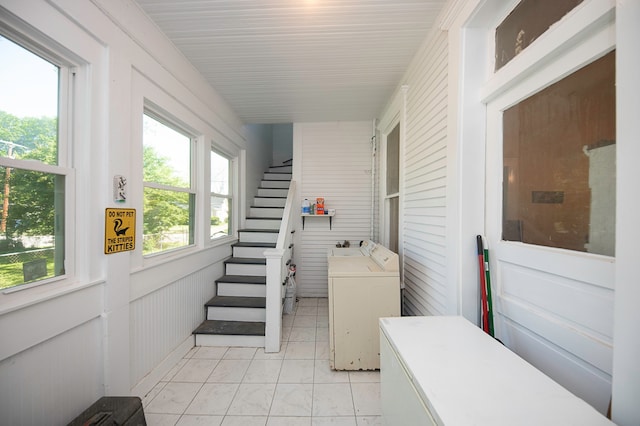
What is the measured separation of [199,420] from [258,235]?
2.40 metres

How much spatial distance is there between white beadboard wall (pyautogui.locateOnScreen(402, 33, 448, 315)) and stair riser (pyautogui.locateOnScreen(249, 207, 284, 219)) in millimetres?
2463

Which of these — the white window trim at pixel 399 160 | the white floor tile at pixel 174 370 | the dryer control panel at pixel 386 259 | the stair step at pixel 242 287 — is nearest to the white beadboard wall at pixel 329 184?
the white window trim at pixel 399 160

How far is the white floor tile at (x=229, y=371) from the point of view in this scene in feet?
6.56

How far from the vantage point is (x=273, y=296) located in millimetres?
2406

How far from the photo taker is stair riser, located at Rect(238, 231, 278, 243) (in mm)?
3725

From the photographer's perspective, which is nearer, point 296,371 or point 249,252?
point 296,371

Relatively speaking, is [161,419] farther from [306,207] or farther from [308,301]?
[306,207]

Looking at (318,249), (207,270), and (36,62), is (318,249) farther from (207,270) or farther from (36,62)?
(36,62)

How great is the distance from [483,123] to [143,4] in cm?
246

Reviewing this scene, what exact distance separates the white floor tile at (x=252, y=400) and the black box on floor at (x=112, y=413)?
593 millimetres

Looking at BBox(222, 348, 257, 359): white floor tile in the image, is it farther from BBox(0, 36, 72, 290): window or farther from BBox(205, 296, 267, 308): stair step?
BBox(0, 36, 72, 290): window

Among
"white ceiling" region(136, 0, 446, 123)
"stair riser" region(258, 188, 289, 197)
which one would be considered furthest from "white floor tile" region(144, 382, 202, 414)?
"stair riser" region(258, 188, 289, 197)

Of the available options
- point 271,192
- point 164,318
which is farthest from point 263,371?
point 271,192

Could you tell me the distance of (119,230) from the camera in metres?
1.56
